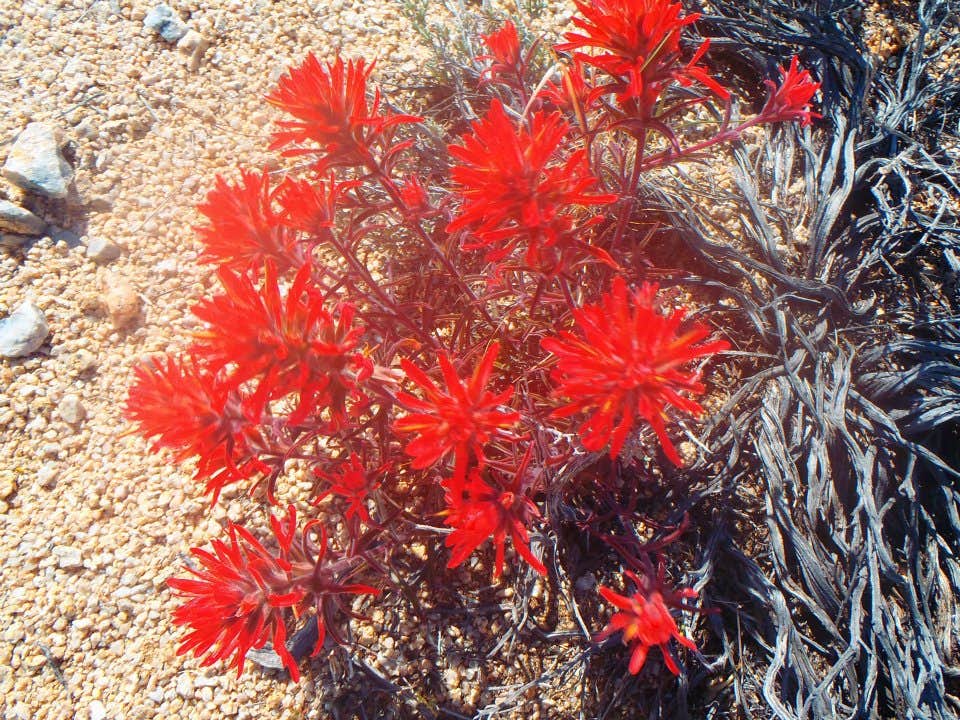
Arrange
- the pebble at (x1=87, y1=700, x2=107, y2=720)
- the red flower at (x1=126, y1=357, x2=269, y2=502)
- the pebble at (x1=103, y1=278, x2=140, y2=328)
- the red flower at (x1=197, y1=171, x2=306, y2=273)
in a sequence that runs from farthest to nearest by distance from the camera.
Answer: the pebble at (x1=103, y1=278, x2=140, y2=328)
the pebble at (x1=87, y1=700, x2=107, y2=720)
the red flower at (x1=197, y1=171, x2=306, y2=273)
the red flower at (x1=126, y1=357, x2=269, y2=502)

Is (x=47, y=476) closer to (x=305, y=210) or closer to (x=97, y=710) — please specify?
(x=97, y=710)

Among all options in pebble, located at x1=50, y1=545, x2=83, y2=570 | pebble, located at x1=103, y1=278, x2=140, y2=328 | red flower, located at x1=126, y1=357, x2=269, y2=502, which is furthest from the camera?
pebble, located at x1=103, y1=278, x2=140, y2=328

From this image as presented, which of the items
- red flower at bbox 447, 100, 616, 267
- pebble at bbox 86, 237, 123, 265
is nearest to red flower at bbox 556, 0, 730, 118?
red flower at bbox 447, 100, 616, 267

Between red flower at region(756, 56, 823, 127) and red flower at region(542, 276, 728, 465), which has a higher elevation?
red flower at region(756, 56, 823, 127)

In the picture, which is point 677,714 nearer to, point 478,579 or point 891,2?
point 478,579

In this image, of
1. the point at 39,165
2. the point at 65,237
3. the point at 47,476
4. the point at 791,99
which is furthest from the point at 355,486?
the point at 39,165

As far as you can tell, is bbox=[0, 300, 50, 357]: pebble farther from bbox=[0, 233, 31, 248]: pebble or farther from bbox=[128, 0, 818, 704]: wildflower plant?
bbox=[128, 0, 818, 704]: wildflower plant
